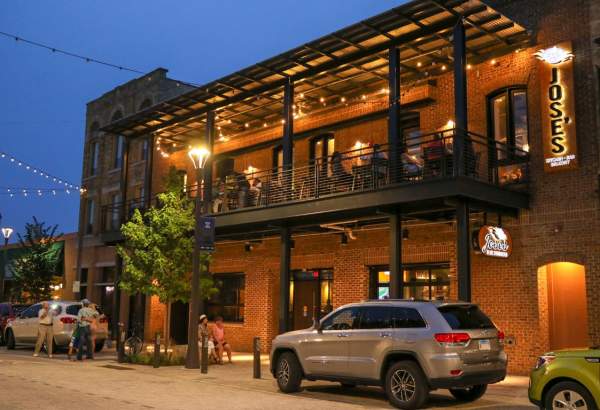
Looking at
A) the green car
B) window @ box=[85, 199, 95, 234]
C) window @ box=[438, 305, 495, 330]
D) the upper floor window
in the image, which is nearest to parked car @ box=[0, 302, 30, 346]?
window @ box=[85, 199, 95, 234]

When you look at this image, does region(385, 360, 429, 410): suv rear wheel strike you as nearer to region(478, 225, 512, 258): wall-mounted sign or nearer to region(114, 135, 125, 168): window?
region(478, 225, 512, 258): wall-mounted sign

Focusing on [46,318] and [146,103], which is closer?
[46,318]

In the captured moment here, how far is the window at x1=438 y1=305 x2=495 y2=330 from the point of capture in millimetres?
10953

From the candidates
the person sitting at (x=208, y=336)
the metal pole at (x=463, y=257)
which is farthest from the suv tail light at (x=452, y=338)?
the person sitting at (x=208, y=336)

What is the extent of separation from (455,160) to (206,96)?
10.3m

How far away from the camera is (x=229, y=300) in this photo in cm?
2562

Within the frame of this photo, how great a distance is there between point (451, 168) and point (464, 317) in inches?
A: 208

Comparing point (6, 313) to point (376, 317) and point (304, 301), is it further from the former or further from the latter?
point (376, 317)

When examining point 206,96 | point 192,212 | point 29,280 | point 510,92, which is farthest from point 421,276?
point 29,280

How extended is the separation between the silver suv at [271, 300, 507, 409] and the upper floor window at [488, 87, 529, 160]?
7.04 meters

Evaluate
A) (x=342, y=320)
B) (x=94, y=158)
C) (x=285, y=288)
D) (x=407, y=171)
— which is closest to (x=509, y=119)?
(x=407, y=171)

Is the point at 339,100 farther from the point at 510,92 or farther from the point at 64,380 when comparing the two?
the point at 64,380

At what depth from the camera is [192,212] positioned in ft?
67.2

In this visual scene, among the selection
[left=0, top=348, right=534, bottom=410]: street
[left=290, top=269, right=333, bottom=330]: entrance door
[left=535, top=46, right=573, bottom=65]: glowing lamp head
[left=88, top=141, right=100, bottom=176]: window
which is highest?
[left=88, top=141, right=100, bottom=176]: window
